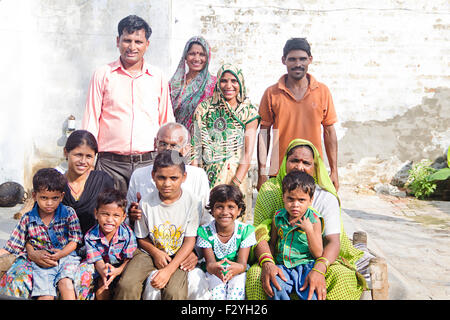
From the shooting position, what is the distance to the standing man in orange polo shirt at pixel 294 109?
12.7 feet

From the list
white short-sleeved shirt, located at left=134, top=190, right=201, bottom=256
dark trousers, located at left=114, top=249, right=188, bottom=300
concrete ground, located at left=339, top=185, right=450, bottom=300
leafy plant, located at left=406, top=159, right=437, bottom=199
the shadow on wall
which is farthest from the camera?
the shadow on wall

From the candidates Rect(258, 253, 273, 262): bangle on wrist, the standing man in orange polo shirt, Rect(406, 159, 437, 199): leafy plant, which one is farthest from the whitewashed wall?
Rect(258, 253, 273, 262): bangle on wrist

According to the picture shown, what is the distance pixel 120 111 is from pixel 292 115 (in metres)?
1.41

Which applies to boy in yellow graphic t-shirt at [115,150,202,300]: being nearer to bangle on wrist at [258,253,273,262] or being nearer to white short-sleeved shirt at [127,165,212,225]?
white short-sleeved shirt at [127,165,212,225]

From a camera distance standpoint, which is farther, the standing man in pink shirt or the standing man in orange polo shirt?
the standing man in orange polo shirt

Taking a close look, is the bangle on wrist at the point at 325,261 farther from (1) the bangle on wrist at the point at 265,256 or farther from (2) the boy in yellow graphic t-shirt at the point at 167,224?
(2) the boy in yellow graphic t-shirt at the point at 167,224

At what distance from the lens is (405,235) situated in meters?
5.77

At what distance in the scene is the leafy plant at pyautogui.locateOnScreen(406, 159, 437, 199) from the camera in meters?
7.80

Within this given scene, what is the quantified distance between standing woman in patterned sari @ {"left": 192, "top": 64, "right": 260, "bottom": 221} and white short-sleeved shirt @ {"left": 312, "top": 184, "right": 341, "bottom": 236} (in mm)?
739

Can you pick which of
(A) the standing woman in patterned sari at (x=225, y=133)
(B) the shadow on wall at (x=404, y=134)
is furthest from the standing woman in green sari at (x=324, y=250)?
(B) the shadow on wall at (x=404, y=134)

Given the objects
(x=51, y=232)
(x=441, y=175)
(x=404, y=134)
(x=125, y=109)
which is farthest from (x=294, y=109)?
(x=404, y=134)

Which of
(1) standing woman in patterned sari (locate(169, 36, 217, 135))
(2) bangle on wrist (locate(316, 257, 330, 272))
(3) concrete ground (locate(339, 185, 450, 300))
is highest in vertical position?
(1) standing woman in patterned sari (locate(169, 36, 217, 135))

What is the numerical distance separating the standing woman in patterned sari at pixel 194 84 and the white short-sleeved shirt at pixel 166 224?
1.17m
